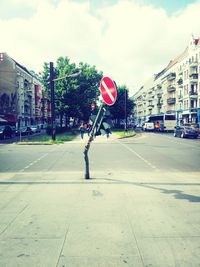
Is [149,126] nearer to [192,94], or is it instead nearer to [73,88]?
[192,94]

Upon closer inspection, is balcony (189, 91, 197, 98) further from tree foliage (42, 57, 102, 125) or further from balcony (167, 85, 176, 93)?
tree foliage (42, 57, 102, 125)

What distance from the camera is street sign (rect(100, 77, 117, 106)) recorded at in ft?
22.5

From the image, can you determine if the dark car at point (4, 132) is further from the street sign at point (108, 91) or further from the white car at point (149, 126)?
the white car at point (149, 126)

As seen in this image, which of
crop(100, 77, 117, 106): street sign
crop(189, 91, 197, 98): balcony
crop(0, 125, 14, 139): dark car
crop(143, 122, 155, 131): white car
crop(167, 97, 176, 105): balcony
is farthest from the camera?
crop(167, 97, 176, 105): balcony

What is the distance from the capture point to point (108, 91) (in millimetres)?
6992

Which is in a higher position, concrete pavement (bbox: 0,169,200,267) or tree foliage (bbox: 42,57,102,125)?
tree foliage (bbox: 42,57,102,125)

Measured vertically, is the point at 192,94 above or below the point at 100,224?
above

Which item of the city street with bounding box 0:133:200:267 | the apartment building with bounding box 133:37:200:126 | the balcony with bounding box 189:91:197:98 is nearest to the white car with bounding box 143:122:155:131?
the apartment building with bounding box 133:37:200:126

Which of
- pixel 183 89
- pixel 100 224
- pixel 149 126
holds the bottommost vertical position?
pixel 100 224

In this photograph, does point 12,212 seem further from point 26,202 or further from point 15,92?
point 15,92

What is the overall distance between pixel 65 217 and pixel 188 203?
105 inches

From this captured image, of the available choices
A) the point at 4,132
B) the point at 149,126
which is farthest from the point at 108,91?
the point at 149,126

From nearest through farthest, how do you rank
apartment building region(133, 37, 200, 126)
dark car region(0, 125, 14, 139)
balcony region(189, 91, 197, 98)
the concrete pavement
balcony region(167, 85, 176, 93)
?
the concrete pavement → dark car region(0, 125, 14, 139) → apartment building region(133, 37, 200, 126) → balcony region(189, 91, 197, 98) → balcony region(167, 85, 176, 93)

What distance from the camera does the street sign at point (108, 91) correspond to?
6.86m
